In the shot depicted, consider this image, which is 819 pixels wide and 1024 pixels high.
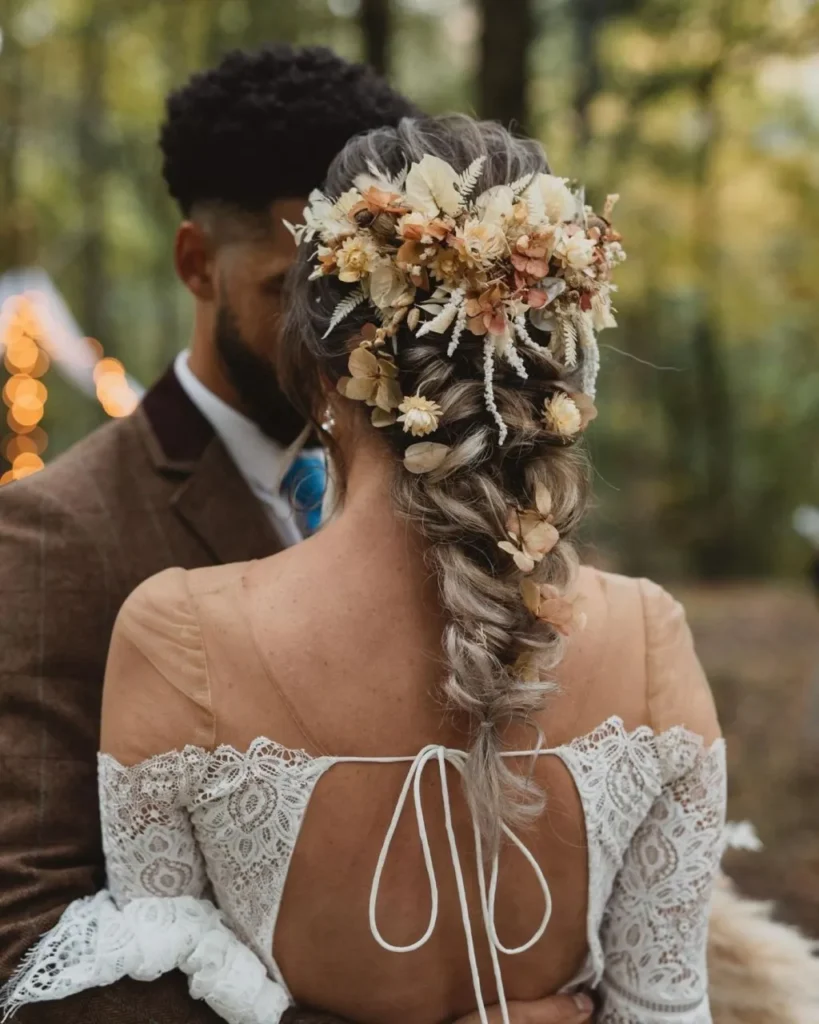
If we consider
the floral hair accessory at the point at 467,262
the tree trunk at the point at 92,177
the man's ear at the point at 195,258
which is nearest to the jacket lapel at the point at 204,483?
the man's ear at the point at 195,258

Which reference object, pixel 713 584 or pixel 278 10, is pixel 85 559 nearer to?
pixel 278 10

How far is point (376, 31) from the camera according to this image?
6.90 meters

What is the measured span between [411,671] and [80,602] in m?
0.70

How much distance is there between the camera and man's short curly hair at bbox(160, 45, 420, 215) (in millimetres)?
2098

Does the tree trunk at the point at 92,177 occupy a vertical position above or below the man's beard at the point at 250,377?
below

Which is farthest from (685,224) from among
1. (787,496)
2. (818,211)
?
(787,496)

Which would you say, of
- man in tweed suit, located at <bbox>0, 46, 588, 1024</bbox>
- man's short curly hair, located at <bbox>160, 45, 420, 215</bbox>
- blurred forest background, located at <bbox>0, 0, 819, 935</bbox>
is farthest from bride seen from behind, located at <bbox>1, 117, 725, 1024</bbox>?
blurred forest background, located at <bbox>0, 0, 819, 935</bbox>

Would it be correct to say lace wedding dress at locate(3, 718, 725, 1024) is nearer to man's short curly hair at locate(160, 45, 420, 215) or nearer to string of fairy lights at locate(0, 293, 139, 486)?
man's short curly hair at locate(160, 45, 420, 215)

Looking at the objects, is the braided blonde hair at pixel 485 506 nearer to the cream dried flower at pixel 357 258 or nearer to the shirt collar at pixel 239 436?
the cream dried flower at pixel 357 258

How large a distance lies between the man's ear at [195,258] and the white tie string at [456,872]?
1170 mm

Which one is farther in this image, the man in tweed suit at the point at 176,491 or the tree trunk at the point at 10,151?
the tree trunk at the point at 10,151

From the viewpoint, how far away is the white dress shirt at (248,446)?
7.00 ft

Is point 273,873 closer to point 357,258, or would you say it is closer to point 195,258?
point 357,258

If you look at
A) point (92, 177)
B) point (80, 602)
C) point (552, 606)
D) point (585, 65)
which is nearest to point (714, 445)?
point (585, 65)
